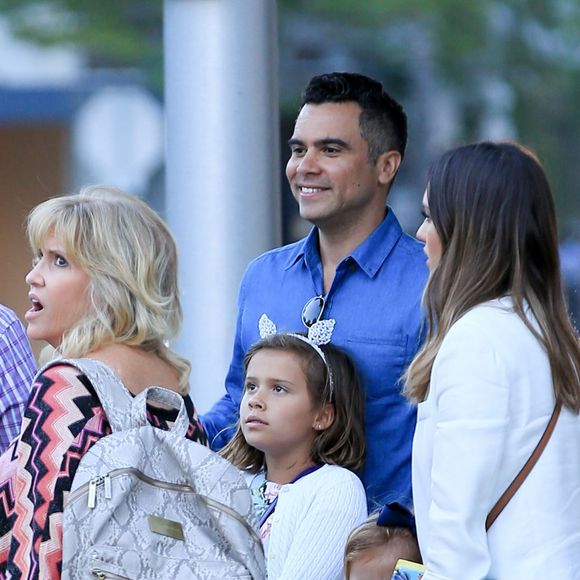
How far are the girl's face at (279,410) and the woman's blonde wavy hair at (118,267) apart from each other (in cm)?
59

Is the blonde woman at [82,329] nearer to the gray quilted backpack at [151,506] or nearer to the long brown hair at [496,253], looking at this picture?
the gray quilted backpack at [151,506]

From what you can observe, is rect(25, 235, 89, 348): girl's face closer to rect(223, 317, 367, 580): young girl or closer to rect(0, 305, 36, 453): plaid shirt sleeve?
rect(0, 305, 36, 453): plaid shirt sleeve

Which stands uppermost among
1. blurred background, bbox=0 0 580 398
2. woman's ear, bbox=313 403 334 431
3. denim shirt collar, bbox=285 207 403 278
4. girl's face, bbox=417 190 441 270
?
blurred background, bbox=0 0 580 398

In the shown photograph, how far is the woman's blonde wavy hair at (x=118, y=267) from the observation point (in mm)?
2771

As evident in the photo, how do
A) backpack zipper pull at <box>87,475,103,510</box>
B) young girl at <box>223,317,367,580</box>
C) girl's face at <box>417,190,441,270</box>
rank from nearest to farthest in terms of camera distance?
backpack zipper pull at <box>87,475,103,510</box> → girl's face at <box>417,190,441,270</box> → young girl at <box>223,317,367,580</box>

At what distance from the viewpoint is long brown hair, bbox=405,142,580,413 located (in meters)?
2.63

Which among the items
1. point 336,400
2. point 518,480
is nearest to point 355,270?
point 336,400

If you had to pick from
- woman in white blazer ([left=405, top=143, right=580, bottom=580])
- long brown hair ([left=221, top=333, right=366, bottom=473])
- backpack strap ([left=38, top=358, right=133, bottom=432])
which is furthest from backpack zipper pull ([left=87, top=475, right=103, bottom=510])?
long brown hair ([left=221, top=333, right=366, bottom=473])

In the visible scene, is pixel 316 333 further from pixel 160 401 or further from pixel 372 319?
pixel 160 401

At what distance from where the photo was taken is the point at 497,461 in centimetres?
248

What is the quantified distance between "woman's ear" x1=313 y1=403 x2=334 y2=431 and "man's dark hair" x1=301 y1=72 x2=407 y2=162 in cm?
83

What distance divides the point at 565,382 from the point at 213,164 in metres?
2.18

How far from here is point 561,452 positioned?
2.55 meters

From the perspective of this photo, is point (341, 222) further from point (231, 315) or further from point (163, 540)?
point (163, 540)
